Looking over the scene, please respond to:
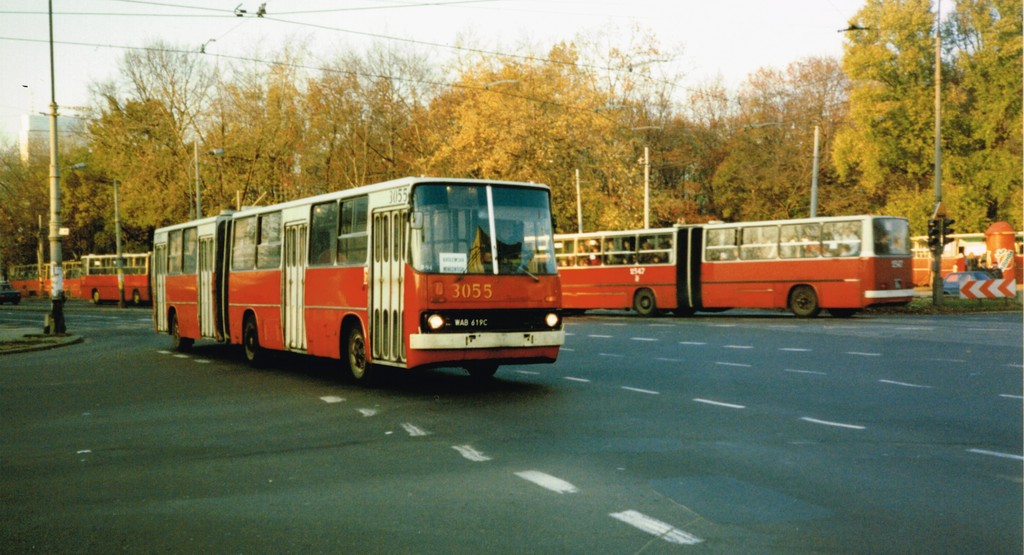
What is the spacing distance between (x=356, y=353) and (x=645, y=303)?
22.2m

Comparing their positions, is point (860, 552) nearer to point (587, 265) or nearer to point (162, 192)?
point (587, 265)

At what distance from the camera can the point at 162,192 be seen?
186ft

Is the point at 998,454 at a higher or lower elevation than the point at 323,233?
lower

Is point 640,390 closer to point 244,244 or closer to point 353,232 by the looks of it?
point 353,232

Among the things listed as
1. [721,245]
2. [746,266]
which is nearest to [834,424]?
[746,266]

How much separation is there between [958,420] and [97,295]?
6365 centimetres

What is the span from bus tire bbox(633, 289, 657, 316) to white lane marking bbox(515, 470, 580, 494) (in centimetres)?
2852

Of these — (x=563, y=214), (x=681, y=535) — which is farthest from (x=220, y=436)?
(x=563, y=214)

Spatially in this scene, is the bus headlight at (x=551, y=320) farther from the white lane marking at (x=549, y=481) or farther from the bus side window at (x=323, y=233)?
the white lane marking at (x=549, y=481)

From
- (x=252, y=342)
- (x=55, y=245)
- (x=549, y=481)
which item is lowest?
(x=549, y=481)

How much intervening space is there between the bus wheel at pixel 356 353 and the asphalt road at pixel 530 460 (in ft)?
2.02

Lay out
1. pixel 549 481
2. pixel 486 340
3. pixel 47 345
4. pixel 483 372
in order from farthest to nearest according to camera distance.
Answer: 1. pixel 47 345
2. pixel 483 372
3. pixel 486 340
4. pixel 549 481

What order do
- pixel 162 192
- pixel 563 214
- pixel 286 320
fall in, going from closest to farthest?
pixel 286 320 < pixel 563 214 < pixel 162 192

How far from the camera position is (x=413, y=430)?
10.5 m
